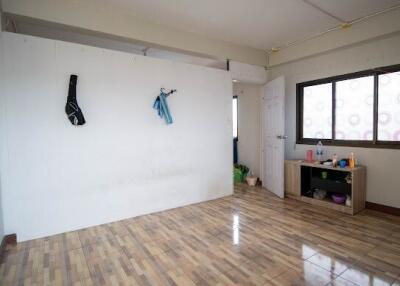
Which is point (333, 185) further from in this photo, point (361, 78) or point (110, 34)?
point (110, 34)

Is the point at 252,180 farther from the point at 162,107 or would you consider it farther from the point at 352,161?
the point at 162,107

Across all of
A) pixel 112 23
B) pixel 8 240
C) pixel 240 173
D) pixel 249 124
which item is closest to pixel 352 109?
pixel 249 124

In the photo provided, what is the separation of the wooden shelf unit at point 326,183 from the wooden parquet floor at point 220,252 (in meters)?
0.19

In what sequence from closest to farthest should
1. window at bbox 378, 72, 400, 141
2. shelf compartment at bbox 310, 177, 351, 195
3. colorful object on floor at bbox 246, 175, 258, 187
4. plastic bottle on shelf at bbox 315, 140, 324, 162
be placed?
window at bbox 378, 72, 400, 141, shelf compartment at bbox 310, 177, 351, 195, plastic bottle on shelf at bbox 315, 140, 324, 162, colorful object on floor at bbox 246, 175, 258, 187

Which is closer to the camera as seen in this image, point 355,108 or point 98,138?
point 98,138

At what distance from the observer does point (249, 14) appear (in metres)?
3.18

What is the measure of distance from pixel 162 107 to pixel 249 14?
1.79m

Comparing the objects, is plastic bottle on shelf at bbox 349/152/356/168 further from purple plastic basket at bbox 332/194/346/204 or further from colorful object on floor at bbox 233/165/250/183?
colorful object on floor at bbox 233/165/250/183

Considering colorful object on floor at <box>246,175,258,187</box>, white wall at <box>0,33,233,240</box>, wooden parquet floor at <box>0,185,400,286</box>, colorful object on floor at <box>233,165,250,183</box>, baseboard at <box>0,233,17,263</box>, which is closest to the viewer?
wooden parquet floor at <box>0,185,400,286</box>

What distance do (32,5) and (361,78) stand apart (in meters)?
4.56

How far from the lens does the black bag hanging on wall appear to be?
279 centimetres

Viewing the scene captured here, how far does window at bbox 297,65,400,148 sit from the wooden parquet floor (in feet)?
3.91

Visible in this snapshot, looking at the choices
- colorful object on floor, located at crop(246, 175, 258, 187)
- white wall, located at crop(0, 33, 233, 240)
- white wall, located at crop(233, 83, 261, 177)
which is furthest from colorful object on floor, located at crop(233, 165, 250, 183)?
white wall, located at crop(0, 33, 233, 240)

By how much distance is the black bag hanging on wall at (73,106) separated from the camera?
9.16 ft
